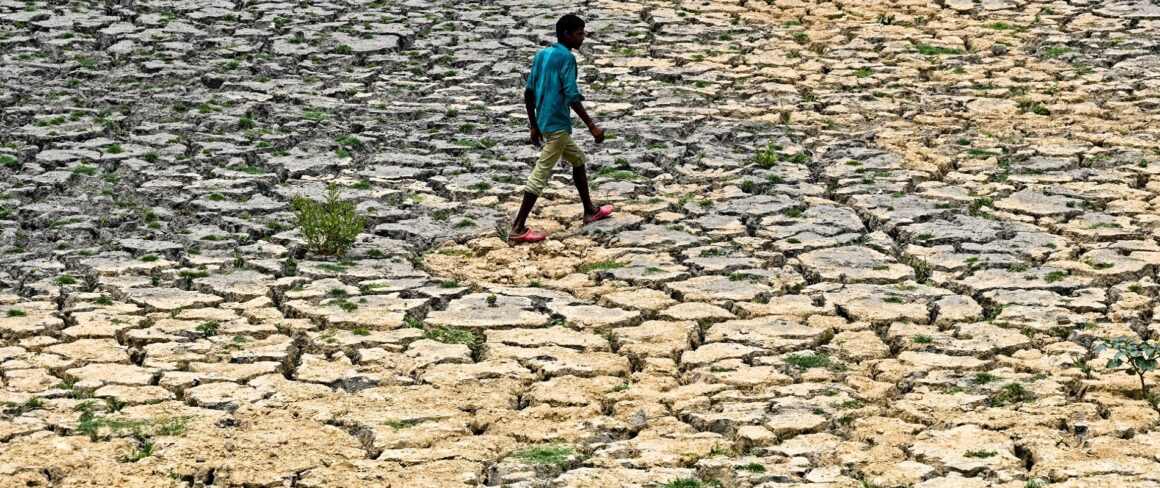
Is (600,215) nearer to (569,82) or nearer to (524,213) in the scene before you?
(524,213)

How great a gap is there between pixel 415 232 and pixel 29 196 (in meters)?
2.30

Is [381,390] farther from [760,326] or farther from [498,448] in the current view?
[760,326]

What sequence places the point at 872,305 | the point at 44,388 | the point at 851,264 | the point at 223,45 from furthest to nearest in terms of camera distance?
the point at 223,45
the point at 851,264
the point at 872,305
the point at 44,388

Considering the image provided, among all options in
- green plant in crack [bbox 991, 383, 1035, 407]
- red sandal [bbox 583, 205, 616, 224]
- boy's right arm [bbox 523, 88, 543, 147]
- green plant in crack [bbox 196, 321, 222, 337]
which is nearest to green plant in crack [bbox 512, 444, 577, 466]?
green plant in crack [bbox 991, 383, 1035, 407]

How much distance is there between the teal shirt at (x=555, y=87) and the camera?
829cm

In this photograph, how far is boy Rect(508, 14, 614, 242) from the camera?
828 cm

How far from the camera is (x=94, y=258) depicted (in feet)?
26.5

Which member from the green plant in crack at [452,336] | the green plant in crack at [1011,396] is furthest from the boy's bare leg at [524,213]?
the green plant in crack at [1011,396]

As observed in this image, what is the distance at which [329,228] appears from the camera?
8.16m

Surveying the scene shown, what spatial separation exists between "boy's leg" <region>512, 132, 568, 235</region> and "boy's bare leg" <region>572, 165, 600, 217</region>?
→ 18 cm

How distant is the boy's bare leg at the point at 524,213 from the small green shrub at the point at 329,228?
0.82 m

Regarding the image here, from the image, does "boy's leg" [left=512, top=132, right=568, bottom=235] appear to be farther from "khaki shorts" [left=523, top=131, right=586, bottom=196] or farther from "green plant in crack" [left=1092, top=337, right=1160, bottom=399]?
"green plant in crack" [left=1092, top=337, right=1160, bottom=399]

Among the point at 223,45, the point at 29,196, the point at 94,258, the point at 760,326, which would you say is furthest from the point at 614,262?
the point at 223,45

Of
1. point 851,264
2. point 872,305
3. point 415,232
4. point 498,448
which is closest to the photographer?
point 498,448
